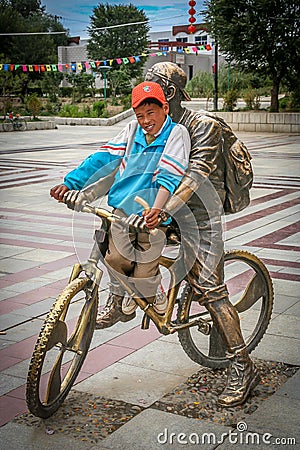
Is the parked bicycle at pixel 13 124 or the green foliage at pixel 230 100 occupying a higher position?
the green foliage at pixel 230 100

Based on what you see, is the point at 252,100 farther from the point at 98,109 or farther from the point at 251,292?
the point at 251,292

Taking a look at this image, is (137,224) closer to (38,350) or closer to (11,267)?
(38,350)

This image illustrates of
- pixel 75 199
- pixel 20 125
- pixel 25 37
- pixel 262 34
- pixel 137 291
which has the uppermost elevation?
pixel 25 37

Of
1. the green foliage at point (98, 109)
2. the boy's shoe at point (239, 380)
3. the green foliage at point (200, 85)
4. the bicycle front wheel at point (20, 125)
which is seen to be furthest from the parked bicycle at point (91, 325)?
the green foliage at point (200, 85)

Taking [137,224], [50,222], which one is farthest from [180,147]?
[50,222]

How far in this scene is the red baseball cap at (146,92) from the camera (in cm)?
344

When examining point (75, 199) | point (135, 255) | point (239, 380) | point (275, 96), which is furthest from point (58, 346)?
point (275, 96)

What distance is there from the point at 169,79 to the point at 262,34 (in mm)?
22779

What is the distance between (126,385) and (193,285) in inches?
27.8

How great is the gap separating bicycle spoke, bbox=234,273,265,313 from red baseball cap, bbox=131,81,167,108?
1.37 m

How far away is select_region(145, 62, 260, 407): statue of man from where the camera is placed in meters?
3.64

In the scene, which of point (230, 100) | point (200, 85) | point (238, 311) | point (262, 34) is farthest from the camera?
point (200, 85)

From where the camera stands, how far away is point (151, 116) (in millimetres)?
3494

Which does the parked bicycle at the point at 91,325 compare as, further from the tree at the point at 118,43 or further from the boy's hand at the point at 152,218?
the tree at the point at 118,43
